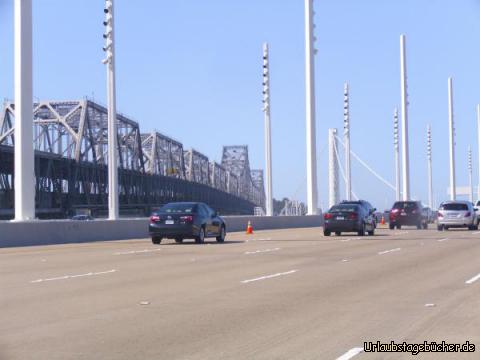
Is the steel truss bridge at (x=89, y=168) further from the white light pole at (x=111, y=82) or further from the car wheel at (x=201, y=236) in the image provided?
the car wheel at (x=201, y=236)

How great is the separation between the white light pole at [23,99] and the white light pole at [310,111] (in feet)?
95.5

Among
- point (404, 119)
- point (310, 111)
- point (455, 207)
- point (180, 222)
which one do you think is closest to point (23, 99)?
point (180, 222)

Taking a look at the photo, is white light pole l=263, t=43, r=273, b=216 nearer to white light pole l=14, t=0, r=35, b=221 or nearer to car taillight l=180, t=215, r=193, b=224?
white light pole l=14, t=0, r=35, b=221

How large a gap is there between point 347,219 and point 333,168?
166 ft

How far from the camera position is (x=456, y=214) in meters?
46.8

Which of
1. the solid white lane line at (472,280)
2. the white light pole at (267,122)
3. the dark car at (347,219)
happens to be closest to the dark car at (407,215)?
the white light pole at (267,122)

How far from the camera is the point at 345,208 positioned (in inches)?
1575

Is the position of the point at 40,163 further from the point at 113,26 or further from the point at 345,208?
the point at 345,208

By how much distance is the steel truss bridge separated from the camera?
65750mm

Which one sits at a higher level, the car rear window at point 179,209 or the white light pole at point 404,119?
the white light pole at point 404,119

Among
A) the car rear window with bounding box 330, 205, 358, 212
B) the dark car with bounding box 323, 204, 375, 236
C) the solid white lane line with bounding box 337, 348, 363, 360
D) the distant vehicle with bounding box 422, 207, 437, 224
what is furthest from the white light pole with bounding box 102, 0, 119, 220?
the solid white lane line with bounding box 337, 348, 363, 360

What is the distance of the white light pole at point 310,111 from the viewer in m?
63.9

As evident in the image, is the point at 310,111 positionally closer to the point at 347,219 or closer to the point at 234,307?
the point at 347,219

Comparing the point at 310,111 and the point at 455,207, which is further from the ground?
the point at 310,111
